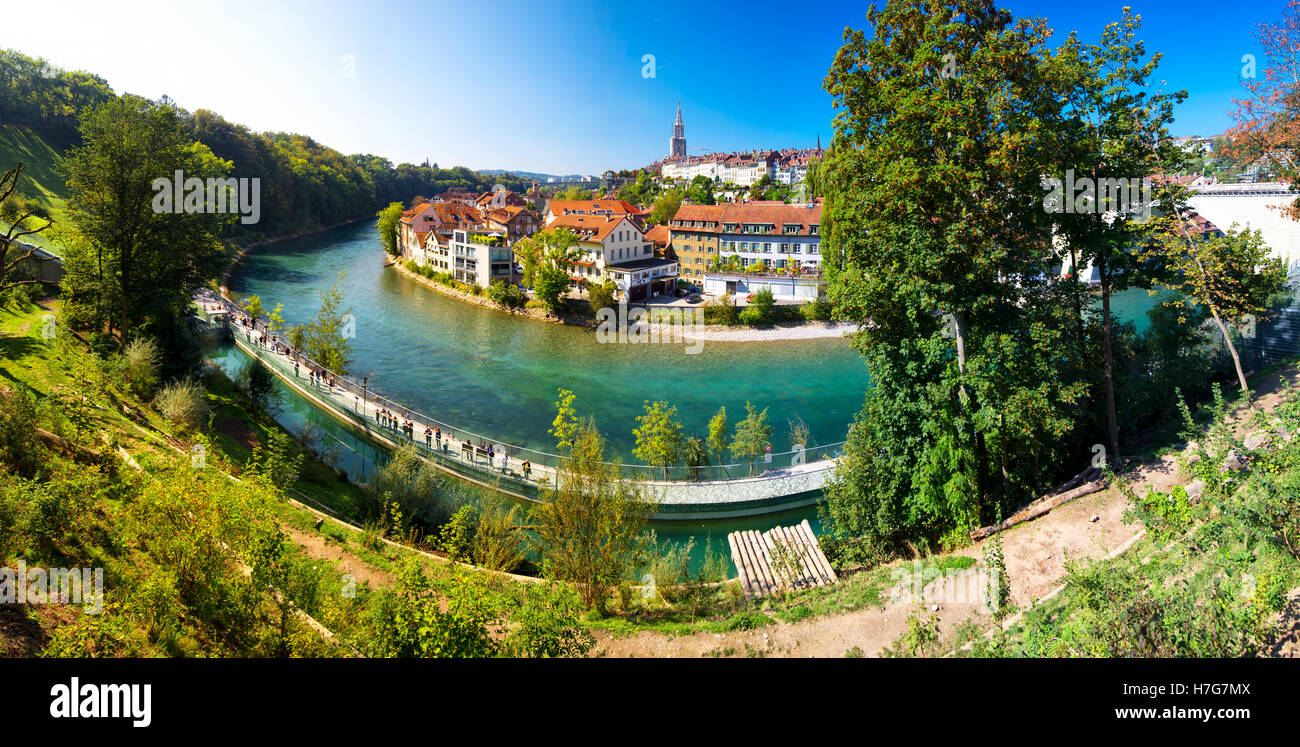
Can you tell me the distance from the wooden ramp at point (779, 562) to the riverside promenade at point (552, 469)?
1.72 meters

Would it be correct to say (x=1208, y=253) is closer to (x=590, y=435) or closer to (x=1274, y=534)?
(x=1274, y=534)

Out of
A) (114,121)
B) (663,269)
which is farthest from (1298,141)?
(663,269)

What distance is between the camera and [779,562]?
11664 mm

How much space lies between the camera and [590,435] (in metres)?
10.1

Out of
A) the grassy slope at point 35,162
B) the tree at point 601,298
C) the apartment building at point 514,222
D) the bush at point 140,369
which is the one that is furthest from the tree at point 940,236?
the grassy slope at point 35,162

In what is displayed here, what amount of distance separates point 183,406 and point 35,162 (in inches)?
2355

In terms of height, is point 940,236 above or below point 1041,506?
above

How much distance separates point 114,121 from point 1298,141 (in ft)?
97.4

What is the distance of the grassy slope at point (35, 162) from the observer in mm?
44500

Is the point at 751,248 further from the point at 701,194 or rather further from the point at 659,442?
the point at 701,194

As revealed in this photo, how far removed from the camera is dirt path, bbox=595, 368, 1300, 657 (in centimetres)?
816

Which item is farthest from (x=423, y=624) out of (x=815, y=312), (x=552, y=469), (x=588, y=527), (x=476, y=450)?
(x=815, y=312)

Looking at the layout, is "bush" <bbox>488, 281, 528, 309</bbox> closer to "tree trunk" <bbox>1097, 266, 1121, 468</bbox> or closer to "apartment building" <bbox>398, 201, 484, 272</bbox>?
"apartment building" <bbox>398, 201, 484, 272</bbox>

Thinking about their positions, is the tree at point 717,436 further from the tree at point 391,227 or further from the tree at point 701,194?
the tree at point 701,194
